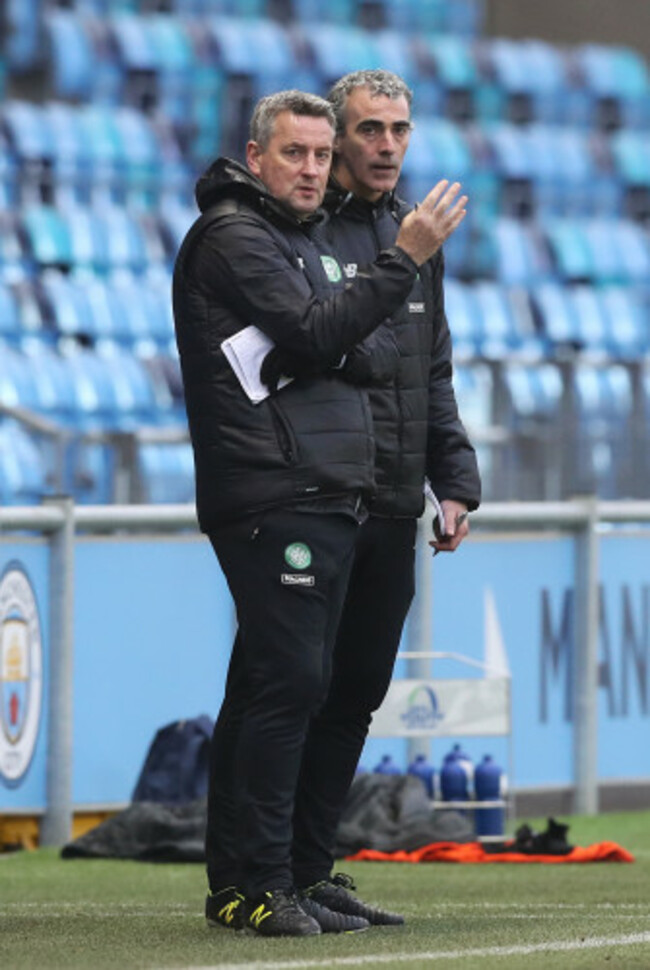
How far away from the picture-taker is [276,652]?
14.1ft

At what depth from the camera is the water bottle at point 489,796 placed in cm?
A: 771

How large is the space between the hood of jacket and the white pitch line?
1.38 m

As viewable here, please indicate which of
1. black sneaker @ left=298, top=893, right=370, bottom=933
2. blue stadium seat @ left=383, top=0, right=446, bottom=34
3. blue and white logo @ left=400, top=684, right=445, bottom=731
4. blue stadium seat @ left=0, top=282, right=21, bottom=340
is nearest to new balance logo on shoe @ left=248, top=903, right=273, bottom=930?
black sneaker @ left=298, top=893, right=370, bottom=933

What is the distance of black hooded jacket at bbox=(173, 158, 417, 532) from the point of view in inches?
168

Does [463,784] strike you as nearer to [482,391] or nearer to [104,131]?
[482,391]

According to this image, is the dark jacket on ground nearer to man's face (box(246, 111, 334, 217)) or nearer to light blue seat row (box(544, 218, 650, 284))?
man's face (box(246, 111, 334, 217))

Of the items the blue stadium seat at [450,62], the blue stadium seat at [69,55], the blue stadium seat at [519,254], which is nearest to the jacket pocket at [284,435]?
the blue stadium seat at [69,55]

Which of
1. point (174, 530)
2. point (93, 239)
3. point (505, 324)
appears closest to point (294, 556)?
point (174, 530)

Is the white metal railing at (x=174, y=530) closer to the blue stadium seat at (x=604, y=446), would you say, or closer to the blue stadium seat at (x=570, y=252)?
the blue stadium seat at (x=604, y=446)

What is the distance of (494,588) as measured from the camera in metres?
8.78

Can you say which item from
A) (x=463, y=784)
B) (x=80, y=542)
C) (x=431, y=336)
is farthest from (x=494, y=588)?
(x=431, y=336)

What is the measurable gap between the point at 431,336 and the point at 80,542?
3.34m

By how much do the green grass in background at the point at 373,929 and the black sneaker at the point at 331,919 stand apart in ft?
0.17

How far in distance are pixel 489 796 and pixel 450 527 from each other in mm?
3225
